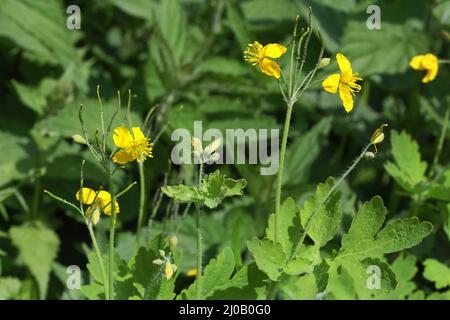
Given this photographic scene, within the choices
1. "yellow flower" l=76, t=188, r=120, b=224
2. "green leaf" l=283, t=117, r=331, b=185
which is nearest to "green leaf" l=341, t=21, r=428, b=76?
"green leaf" l=283, t=117, r=331, b=185

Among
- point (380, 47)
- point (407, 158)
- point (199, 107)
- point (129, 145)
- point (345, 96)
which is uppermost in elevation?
point (380, 47)

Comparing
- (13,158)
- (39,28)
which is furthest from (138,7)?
(13,158)

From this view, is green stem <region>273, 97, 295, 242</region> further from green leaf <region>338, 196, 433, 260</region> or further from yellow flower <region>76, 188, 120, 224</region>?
yellow flower <region>76, 188, 120, 224</region>

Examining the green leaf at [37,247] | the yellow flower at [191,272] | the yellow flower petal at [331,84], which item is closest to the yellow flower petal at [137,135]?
the yellow flower petal at [331,84]

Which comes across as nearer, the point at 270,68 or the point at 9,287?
the point at 270,68

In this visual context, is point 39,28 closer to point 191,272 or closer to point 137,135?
point 191,272
